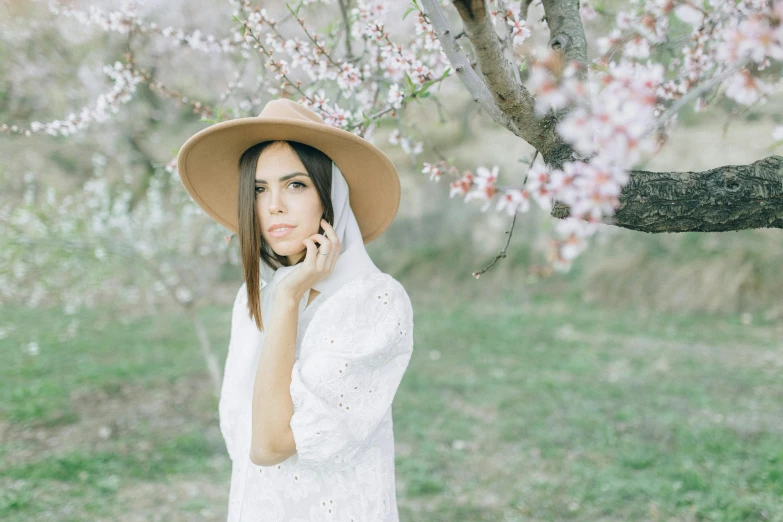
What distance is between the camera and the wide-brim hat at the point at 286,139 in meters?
1.52

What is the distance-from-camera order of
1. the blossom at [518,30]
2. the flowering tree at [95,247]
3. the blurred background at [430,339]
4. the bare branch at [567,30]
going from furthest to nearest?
1. the flowering tree at [95,247]
2. the blurred background at [430,339]
3. the blossom at [518,30]
4. the bare branch at [567,30]

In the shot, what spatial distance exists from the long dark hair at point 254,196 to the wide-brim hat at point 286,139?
0.08ft

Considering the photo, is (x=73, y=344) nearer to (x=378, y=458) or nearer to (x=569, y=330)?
(x=569, y=330)

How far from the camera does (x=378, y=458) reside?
1.59 metres

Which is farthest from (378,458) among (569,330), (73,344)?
(73,344)

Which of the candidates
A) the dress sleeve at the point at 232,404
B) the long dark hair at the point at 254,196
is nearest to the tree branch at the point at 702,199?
the long dark hair at the point at 254,196

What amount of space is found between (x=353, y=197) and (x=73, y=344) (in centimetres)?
609

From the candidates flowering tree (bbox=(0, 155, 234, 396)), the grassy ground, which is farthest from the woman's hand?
flowering tree (bbox=(0, 155, 234, 396))

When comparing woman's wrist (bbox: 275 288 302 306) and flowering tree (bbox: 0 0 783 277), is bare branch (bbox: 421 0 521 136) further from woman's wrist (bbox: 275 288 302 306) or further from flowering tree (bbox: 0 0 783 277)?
woman's wrist (bbox: 275 288 302 306)

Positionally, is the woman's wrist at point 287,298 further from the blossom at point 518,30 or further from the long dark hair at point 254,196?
the blossom at point 518,30

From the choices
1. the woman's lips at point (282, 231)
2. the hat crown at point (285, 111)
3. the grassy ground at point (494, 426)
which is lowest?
the grassy ground at point (494, 426)

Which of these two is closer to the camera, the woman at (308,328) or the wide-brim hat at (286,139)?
the woman at (308,328)

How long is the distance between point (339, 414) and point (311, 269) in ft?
1.21

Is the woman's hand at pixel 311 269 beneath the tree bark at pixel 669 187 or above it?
beneath
